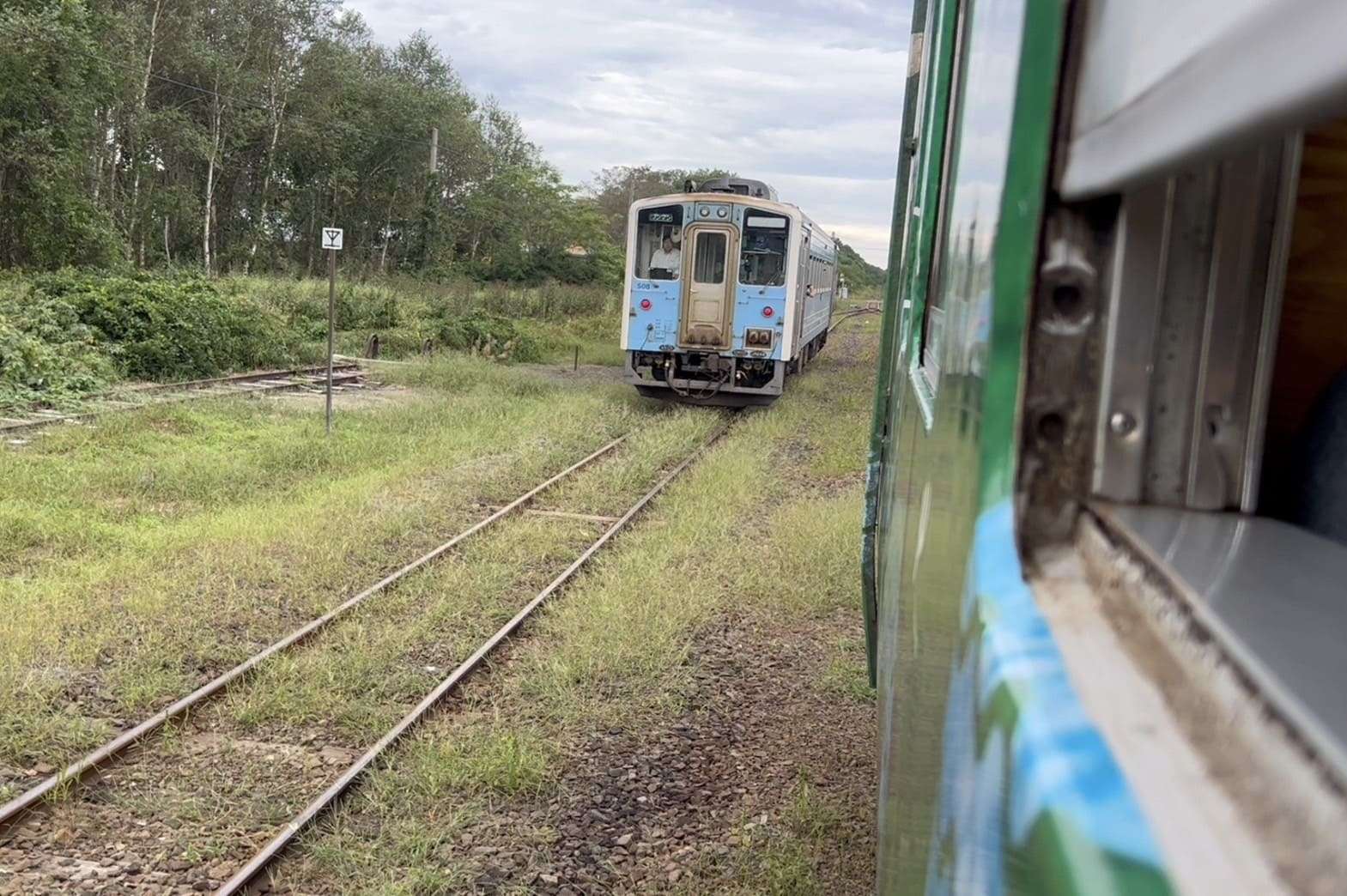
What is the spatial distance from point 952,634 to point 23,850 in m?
3.81

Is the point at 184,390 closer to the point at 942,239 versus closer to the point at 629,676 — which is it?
A: the point at 629,676

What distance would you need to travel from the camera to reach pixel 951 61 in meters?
2.27

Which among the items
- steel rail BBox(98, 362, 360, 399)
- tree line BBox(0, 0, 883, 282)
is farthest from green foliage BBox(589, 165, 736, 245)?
steel rail BBox(98, 362, 360, 399)

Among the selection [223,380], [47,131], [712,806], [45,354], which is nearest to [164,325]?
[223,380]

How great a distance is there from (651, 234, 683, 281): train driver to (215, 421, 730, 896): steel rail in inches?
265

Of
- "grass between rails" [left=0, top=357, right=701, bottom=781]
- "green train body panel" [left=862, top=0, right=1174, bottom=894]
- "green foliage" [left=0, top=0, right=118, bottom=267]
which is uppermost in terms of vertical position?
"green foliage" [left=0, top=0, right=118, bottom=267]

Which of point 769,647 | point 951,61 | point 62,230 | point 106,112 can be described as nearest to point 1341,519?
point 951,61

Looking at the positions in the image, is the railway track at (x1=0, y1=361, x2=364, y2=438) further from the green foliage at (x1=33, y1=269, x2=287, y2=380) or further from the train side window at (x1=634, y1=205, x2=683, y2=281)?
the train side window at (x1=634, y1=205, x2=683, y2=281)

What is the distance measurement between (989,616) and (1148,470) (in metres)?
0.16

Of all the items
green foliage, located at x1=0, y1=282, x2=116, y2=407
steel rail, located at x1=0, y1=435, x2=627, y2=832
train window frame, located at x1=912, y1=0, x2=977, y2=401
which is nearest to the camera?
train window frame, located at x1=912, y1=0, x2=977, y2=401

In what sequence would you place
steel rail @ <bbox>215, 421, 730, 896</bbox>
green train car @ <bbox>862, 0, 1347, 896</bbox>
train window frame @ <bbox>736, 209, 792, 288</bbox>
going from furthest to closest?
train window frame @ <bbox>736, 209, 792, 288</bbox>
steel rail @ <bbox>215, 421, 730, 896</bbox>
green train car @ <bbox>862, 0, 1347, 896</bbox>

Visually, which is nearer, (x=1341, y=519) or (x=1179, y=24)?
(x=1179, y=24)

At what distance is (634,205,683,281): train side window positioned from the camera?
47.0ft

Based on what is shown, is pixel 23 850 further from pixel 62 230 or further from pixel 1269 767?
pixel 62 230
